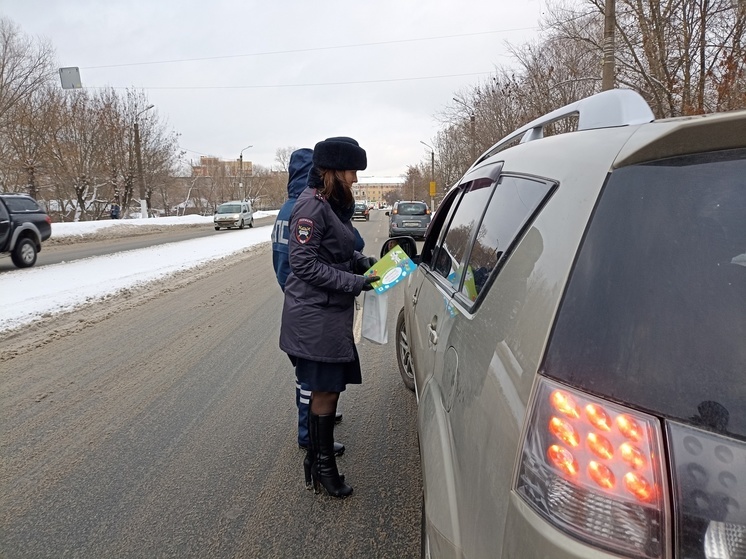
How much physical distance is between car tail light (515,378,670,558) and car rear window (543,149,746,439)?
47mm

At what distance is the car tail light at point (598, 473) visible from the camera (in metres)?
0.92

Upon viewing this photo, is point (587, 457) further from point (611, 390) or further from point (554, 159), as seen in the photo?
point (554, 159)

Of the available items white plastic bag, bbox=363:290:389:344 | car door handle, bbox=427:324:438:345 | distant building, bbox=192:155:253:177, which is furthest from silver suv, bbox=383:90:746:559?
distant building, bbox=192:155:253:177

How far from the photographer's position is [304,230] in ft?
8.26

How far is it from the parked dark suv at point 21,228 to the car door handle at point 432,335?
1339 centimetres

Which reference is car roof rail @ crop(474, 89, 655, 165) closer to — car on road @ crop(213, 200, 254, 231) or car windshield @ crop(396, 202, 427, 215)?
car windshield @ crop(396, 202, 427, 215)

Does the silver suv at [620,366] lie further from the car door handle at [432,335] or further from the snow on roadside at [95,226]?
the snow on roadside at [95,226]

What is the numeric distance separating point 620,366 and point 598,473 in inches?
8.4

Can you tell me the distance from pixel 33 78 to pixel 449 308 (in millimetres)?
34834

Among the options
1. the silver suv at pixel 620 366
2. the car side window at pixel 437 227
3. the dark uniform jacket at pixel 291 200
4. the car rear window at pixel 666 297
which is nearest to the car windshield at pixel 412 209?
the car side window at pixel 437 227

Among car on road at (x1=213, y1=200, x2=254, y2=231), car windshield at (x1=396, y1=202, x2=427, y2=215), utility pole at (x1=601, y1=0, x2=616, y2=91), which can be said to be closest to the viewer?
utility pole at (x1=601, y1=0, x2=616, y2=91)

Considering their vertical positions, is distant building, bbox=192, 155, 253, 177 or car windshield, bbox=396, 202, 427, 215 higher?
distant building, bbox=192, 155, 253, 177

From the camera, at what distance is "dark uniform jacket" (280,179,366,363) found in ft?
8.29

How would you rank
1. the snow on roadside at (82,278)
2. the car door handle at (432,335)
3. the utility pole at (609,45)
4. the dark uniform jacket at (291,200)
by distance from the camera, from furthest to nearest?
the utility pole at (609,45) < the snow on roadside at (82,278) < the dark uniform jacket at (291,200) < the car door handle at (432,335)
